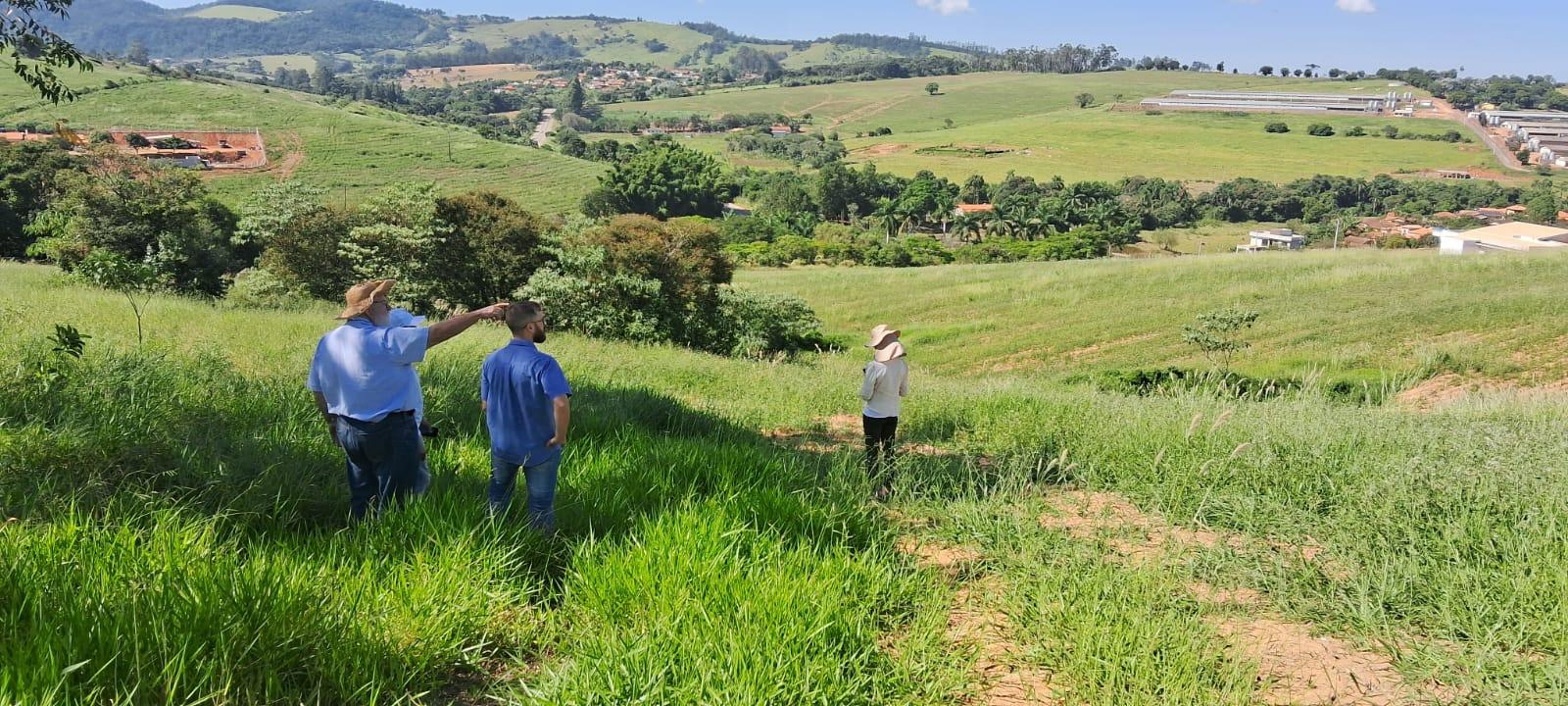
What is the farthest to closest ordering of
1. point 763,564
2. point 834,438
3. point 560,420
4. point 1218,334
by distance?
point 1218,334, point 834,438, point 560,420, point 763,564

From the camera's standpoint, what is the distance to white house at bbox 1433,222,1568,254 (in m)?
41.7

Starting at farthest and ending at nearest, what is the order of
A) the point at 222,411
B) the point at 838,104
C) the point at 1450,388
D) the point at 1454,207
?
the point at 838,104 → the point at 1454,207 → the point at 1450,388 → the point at 222,411

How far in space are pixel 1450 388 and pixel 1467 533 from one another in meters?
15.1

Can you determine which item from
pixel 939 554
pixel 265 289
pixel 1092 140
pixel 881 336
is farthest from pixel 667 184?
pixel 939 554

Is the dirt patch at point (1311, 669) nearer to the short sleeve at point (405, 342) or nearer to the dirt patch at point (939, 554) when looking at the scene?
the dirt patch at point (939, 554)

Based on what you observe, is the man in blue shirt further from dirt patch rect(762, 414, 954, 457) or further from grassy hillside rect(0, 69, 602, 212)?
grassy hillside rect(0, 69, 602, 212)

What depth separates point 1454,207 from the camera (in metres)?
89.7

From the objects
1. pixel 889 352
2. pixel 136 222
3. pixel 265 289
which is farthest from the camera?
pixel 136 222

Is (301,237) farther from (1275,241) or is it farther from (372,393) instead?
(1275,241)

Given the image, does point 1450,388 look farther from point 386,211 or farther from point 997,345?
point 386,211

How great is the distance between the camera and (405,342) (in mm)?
4098

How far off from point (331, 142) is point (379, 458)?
8790 cm

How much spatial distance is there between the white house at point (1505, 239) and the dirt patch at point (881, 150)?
8421cm

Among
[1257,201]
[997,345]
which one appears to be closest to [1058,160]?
[1257,201]
